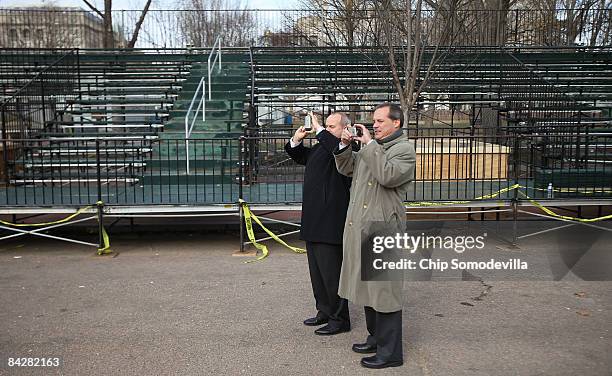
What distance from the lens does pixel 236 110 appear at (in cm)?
1412

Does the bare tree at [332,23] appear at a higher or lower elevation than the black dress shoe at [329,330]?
higher

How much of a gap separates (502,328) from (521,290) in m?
1.36

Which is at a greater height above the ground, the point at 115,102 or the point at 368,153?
the point at 115,102

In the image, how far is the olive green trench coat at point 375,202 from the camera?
4.26 meters

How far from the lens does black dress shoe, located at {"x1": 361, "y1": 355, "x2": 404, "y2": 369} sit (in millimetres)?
4566

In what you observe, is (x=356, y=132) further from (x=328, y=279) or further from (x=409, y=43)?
(x=409, y=43)

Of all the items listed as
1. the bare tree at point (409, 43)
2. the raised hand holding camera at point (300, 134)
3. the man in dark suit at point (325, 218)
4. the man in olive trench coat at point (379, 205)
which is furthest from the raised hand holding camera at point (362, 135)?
the bare tree at point (409, 43)

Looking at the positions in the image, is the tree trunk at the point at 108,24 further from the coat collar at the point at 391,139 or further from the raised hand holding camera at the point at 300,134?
the coat collar at the point at 391,139

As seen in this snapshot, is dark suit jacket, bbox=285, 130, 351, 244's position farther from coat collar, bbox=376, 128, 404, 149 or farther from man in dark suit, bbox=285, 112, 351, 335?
coat collar, bbox=376, 128, 404, 149

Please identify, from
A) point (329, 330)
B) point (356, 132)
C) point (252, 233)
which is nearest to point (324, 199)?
point (356, 132)

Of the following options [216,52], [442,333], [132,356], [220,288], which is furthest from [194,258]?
[216,52]

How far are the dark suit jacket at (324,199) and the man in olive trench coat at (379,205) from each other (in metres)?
0.35

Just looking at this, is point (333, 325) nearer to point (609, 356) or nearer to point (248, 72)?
point (609, 356)

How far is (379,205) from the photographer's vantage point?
14.5 feet
